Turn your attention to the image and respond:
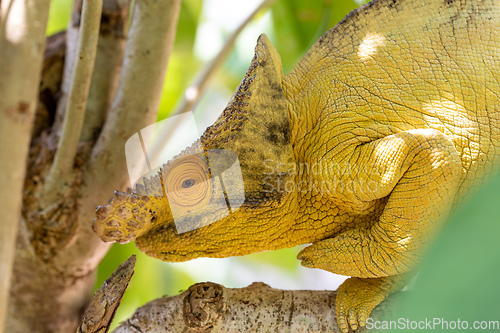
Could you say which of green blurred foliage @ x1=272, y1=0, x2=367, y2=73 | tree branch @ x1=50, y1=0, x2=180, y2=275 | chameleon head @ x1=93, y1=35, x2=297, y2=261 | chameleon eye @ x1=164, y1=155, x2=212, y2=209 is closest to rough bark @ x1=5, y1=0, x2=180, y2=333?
tree branch @ x1=50, y1=0, x2=180, y2=275

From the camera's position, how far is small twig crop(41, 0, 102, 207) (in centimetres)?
172

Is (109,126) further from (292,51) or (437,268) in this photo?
(292,51)

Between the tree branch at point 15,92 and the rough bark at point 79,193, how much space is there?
2.15ft

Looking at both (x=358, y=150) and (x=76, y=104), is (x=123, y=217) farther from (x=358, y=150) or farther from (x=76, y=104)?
(x=358, y=150)

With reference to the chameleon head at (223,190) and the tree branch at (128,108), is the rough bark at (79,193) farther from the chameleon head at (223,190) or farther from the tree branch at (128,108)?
the chameleon head at (223,190)

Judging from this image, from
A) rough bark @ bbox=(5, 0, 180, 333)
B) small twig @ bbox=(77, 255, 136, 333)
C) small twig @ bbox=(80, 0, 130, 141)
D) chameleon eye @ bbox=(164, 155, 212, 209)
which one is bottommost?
small twig @ bbox=(77, 255, 136, 333)

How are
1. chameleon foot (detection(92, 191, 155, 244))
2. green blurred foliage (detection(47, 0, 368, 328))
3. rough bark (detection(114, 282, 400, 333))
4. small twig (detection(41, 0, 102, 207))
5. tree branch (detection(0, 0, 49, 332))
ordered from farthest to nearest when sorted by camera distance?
1. green blurred foliage (detection(47, 0, 368, 328))
2. small twig (detection(41, 0, 102, 207))
3. rough bark (detection(114, 282, 400, 333))
4. chameleon foot (detection(92, 191, 155, 244))
5. tree branch (detection(0, 0, 49, 332))

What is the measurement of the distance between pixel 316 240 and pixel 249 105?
0.56 m

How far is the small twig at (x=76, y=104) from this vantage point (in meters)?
1.72

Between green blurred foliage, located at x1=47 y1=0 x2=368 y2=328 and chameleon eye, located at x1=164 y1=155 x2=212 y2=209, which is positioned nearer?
chameleon eye, located at x1=164 y1=155 x2=212 y2=209

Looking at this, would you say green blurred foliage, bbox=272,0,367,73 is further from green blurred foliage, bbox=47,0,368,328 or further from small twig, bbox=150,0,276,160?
small twig, bbox=150,0,276,160

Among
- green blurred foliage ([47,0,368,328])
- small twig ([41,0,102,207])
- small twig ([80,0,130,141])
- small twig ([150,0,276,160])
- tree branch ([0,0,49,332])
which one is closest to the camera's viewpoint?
tree branch ([0,0,49,332])

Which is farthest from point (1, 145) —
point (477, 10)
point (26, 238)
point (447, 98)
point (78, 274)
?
point (477, 10)

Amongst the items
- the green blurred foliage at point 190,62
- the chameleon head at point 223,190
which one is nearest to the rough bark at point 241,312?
the chameleon head at point 223,190
